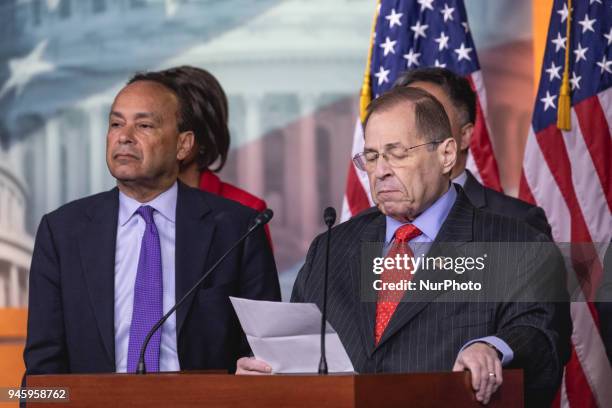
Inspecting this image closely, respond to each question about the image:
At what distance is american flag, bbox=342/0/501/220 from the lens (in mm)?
4724

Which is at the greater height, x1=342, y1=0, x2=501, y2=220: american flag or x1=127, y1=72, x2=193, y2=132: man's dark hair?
x1=342, y1=0, x2=501, y2=220: american flag

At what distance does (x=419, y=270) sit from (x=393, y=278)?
0.09m

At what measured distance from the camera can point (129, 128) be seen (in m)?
3.42

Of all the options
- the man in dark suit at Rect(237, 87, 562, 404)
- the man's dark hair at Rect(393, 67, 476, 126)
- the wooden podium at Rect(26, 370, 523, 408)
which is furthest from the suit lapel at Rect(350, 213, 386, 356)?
the man's dark hair at Rect(393, 67, 476, 126)

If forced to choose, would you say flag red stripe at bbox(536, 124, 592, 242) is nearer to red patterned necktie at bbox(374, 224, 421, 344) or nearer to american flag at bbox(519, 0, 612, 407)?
american flag at bbox(519, 0, 612, 407)

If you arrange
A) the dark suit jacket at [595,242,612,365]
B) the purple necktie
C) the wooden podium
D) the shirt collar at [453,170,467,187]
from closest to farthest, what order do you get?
1. the wooden podium
2. the purple necktie
3. the dark suit jacket at [595,242,612,365]
4. the shirt collar at [453,170,467,187]

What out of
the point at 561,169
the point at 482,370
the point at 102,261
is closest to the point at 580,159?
the point at 561,169

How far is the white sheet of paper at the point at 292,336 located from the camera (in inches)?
86.3

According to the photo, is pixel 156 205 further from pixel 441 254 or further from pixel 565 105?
pixel 565 105

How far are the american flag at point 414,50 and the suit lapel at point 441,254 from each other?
75.9 inches

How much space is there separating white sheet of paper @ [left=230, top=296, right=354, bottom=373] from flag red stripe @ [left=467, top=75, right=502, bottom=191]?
8.24 feet

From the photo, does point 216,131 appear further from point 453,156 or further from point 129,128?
point 453,156

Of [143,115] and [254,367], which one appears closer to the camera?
[254,367]

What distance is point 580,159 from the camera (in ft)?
14.9
